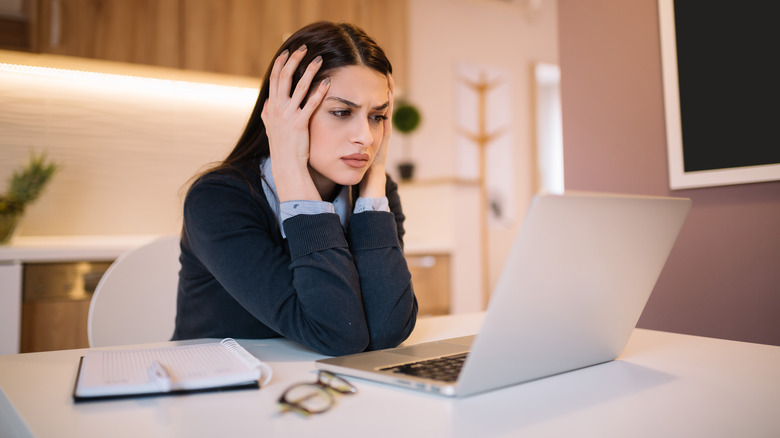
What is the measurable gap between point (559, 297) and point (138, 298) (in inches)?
41.7

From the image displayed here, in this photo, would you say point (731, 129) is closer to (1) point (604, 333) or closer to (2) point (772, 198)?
(2) point (772, 198)

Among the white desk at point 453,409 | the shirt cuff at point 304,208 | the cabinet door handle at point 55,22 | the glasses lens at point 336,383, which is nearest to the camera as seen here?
the white desk at point 453,409

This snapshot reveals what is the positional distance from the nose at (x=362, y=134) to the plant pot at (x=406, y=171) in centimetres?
216

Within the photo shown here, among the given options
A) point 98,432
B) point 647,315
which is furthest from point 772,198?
point 98,432

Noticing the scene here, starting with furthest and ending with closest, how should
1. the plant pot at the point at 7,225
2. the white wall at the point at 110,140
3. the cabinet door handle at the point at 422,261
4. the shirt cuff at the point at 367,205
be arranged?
1. the cabinet door handle at the point at 422,261
2. the white wall at the point at 110,140
3. the plant pot at the point at 7,225
4. the shirt cuff at the point at 367,205

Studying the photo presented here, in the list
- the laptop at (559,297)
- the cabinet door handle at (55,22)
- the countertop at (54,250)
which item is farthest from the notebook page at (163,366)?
the cabinet door handle at (55,22)

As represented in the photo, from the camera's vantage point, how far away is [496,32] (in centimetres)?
405

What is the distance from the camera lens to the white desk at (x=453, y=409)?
1.73ft

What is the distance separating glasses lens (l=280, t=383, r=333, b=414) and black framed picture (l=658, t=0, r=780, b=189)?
1259mm

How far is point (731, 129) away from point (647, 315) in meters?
0.56

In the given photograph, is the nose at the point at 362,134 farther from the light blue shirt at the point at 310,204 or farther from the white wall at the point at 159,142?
the white wall at the point at 159,142

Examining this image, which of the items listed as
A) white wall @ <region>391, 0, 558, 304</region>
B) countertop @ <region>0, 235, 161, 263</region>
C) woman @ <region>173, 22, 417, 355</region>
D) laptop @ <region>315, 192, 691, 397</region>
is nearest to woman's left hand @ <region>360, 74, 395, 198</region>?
woman @ <region>173, 22, 417, 355</region>

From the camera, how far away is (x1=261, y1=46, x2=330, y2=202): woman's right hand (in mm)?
1085

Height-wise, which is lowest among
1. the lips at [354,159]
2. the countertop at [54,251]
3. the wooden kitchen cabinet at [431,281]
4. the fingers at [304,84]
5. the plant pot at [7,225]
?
the wooden kitchen cabinet at [431,281]
